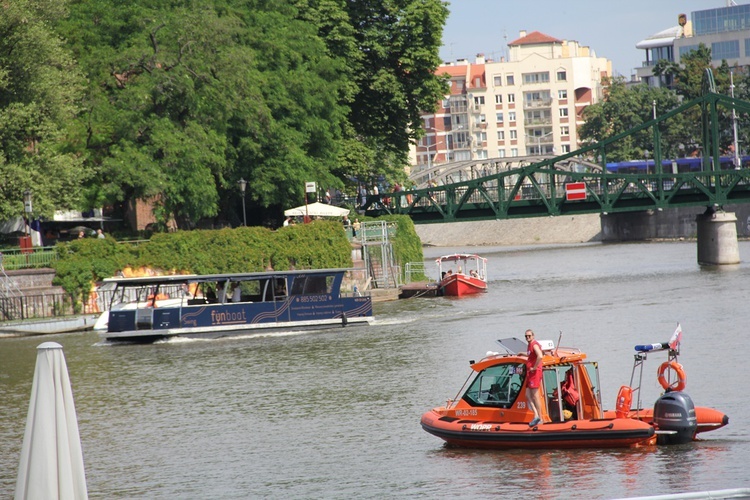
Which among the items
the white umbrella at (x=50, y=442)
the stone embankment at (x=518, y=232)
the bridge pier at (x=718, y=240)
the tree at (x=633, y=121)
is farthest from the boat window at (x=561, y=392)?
the tree at (x=633, y=121)

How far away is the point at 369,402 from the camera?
88.1ft

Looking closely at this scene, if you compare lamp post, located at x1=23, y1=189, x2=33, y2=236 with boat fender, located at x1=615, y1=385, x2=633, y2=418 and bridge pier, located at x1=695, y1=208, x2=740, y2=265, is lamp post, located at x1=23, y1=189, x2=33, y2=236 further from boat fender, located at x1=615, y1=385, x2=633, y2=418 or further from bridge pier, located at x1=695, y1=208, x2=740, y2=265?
bridge pier, located at x1=695, y1=208, x2=740, y2=265

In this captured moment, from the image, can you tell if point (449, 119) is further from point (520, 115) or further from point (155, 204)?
point (155, 204)

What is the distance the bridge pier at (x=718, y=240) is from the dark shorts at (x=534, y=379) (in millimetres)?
51646

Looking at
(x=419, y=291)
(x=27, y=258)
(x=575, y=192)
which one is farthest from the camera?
(x=575, y=192)

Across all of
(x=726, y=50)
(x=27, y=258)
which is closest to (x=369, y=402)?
(x=27, y=258)

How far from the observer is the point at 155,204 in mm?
53625

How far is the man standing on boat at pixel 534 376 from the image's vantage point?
19672 millimetres

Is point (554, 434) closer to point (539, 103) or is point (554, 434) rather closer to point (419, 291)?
point (419, 291)

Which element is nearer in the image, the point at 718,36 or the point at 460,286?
the point at 460,286

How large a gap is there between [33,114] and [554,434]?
33.4m

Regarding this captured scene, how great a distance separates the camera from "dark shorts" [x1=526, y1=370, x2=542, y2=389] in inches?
774

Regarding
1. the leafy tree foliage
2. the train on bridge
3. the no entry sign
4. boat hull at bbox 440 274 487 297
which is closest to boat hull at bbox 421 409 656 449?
the leafy tree foliage

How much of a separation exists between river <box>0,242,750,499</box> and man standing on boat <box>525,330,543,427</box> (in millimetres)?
754
